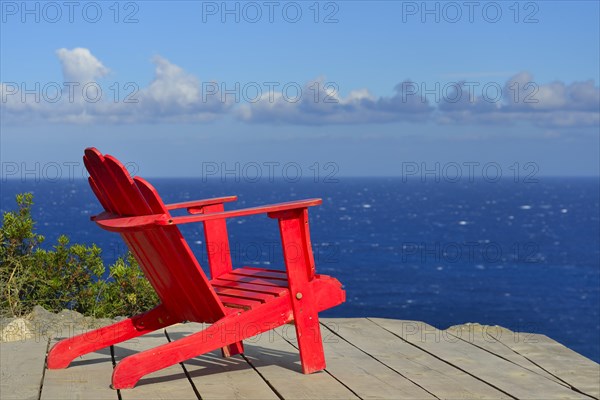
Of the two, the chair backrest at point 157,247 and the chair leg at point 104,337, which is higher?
the chair backrest at point 157,247

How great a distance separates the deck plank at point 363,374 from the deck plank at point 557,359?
31.0 inches

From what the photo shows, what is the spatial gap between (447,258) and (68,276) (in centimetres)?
4696

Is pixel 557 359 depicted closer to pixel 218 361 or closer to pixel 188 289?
pixel 218 361

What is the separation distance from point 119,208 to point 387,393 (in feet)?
4.45

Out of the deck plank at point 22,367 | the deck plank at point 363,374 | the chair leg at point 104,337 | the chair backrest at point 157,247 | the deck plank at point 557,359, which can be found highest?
the chair backrest at point 157,247

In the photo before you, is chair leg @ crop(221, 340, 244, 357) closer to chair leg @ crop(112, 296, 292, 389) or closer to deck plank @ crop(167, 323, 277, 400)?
deck plank @ crop(167, 323, 277, 400)

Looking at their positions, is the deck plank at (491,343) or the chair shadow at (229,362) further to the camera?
the deck plank at (491,343)

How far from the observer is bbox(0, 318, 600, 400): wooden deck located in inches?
133

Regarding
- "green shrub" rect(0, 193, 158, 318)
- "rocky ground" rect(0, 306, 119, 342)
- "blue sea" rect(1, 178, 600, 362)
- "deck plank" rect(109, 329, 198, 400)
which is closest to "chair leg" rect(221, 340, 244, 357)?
"deck plank" rect(109, 329, 198, 400)

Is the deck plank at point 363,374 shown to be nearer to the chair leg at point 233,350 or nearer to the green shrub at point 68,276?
the chair leg at point 233,350

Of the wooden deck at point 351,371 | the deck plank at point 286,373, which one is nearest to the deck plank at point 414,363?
the wooden deck at point 351,371

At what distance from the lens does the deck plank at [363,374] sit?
335cm

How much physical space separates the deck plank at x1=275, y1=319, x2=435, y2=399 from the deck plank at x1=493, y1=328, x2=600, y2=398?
0.79 meters

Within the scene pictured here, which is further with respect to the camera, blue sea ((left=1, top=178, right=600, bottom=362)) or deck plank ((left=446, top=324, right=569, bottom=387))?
blue sea ((left=1, top=178, right=600, bottom=362))
